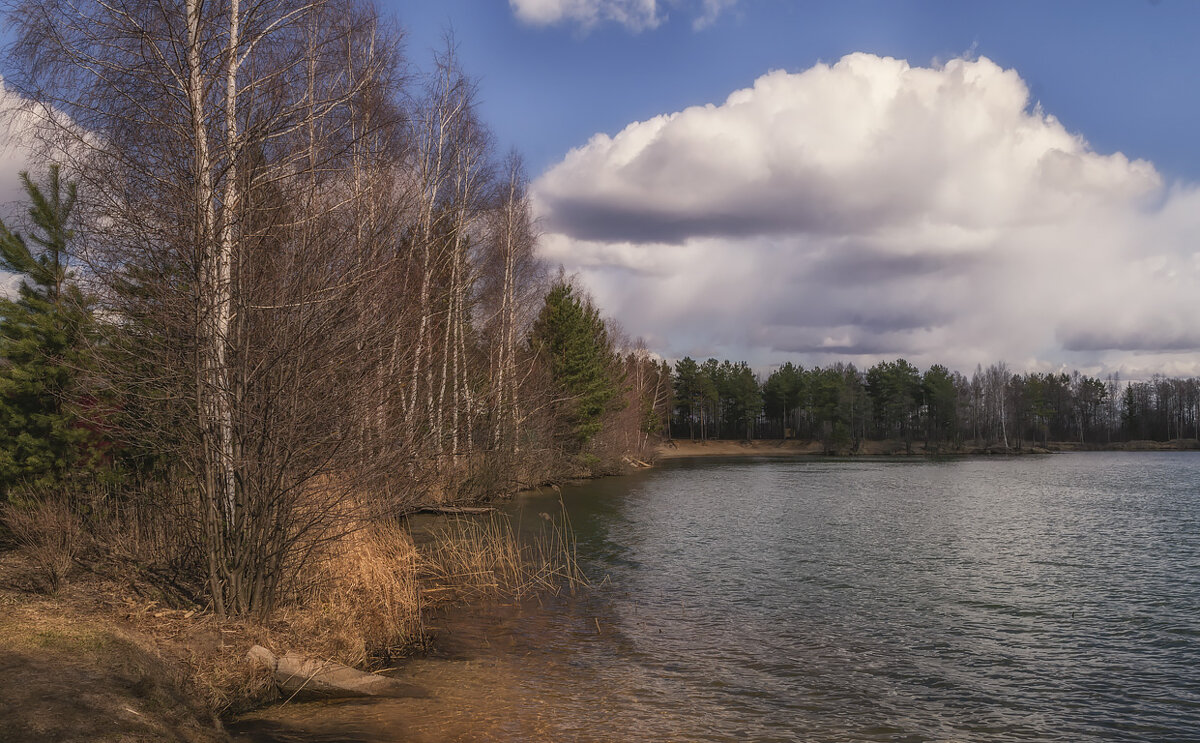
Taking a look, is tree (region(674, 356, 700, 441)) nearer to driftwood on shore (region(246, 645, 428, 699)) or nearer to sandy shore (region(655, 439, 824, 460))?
sandy shore (region(655, 439, 824, 460))

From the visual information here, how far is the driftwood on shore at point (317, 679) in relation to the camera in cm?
866

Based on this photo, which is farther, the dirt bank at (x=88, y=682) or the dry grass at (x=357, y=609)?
the dry grass at (x=357, y=609)

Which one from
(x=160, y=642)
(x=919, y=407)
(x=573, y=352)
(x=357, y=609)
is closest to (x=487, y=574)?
(x=357, y=609)

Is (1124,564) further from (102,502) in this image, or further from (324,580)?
(102,502)

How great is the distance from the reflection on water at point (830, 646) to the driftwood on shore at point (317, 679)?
10.8 inches

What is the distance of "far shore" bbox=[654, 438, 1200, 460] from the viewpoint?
10006cm

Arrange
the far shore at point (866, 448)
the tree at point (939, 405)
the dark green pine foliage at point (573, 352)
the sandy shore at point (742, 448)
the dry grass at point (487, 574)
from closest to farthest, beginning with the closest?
1. the dry grass at point (487, 574)
2. the dark green pine foliage at point (573, 352)
3. the sandy shore at point (742, 448)
4. the far shore at point (866, 448)
5. the tree at point (939, 405)

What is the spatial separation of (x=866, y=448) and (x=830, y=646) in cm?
9904

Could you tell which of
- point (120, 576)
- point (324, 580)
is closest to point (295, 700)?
point (324, 580)

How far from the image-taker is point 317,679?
877 cm

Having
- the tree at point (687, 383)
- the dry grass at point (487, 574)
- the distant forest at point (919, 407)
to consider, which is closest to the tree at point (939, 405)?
the distant forest at point (919, 407)

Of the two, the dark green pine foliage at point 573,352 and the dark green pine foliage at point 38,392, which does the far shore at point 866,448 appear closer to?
the dark green pine foliage at point 573,352

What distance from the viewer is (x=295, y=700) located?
8.63 metres

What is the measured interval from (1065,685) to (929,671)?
5.44 ft
